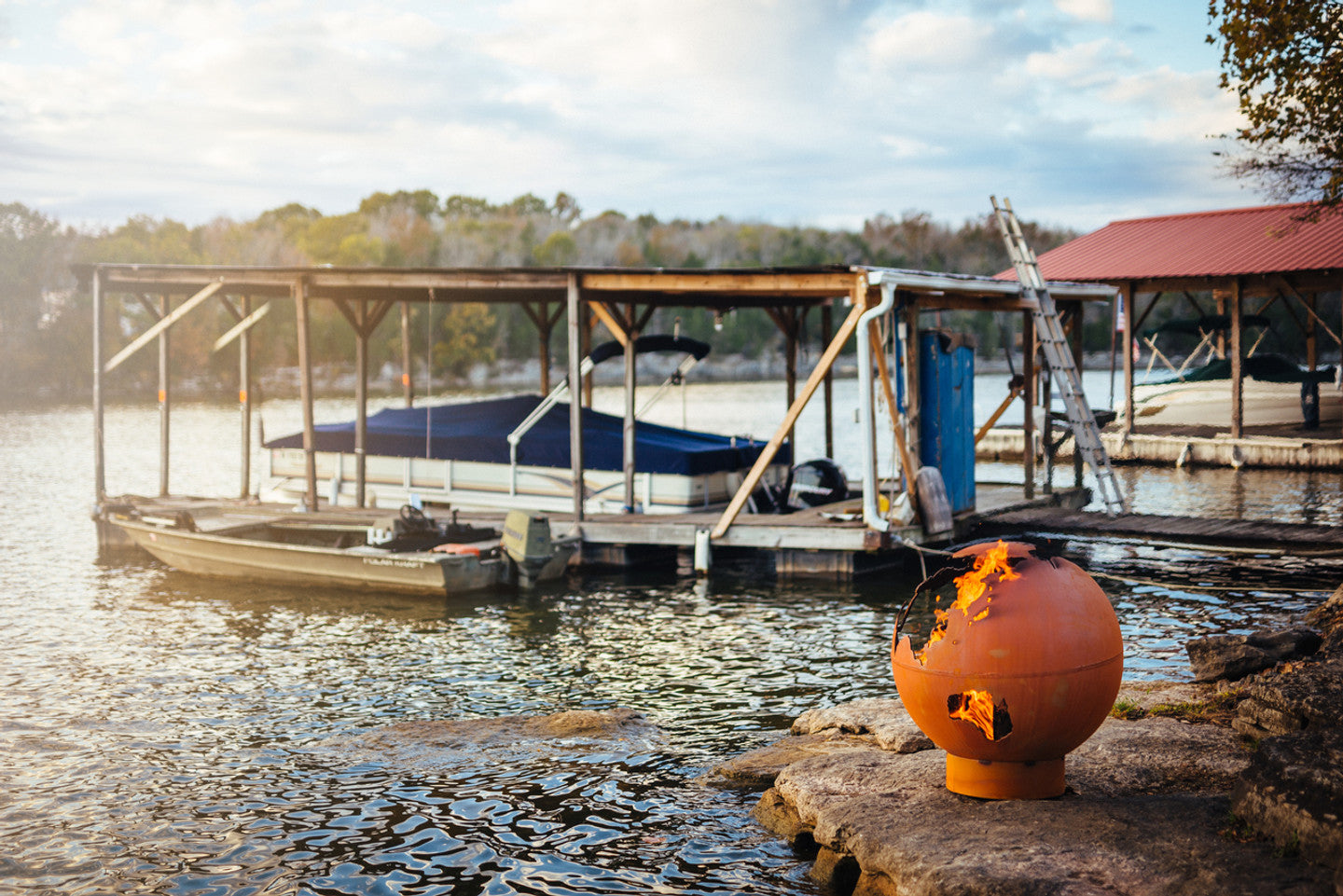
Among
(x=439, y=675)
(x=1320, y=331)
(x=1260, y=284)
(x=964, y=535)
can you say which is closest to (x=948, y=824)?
(x=439, y=675)

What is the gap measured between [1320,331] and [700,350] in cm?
5842

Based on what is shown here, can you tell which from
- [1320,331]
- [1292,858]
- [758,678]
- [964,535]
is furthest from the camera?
[1320,331]

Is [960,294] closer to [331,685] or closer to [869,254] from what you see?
[331,685]

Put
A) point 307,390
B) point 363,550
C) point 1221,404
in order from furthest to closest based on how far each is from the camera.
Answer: point 1221,404 < point 307,390 < point 363,550

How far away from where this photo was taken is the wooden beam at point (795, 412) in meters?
13.9

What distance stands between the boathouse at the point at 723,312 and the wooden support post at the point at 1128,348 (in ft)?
26.8

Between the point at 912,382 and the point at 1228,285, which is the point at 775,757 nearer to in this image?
the point at 912,382

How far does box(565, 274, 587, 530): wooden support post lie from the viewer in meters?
16.3

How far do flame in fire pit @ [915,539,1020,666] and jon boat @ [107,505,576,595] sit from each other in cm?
962

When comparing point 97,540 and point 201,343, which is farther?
point 201,343

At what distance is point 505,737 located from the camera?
904cm

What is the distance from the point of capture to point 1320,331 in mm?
65312

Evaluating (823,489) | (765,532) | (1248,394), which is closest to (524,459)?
(823,489)

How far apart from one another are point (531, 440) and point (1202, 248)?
59.0ft
